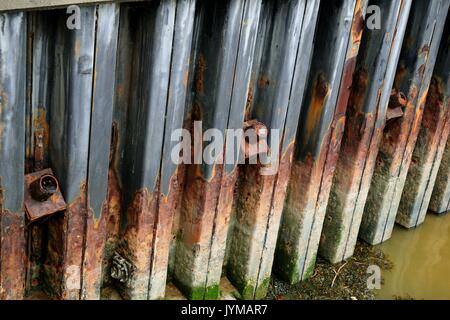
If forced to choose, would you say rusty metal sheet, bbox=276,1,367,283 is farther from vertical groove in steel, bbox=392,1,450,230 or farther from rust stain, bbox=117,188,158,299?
rust stain, bbox=117,188,158,299

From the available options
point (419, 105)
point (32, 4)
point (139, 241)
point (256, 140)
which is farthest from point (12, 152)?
point (419, 105)

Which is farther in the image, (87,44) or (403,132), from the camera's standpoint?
(403,132)

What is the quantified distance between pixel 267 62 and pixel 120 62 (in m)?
1.19

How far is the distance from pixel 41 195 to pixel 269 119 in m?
1.82

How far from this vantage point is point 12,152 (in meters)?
3.83

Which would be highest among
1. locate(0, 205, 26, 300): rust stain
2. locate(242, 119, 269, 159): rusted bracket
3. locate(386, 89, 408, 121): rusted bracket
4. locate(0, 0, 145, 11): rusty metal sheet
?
locate(0, 0, 145, 11): rusty metal sheet

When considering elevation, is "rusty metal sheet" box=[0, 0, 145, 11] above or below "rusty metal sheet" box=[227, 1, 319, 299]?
above

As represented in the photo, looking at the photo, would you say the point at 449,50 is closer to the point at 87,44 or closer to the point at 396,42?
the point at 396,42

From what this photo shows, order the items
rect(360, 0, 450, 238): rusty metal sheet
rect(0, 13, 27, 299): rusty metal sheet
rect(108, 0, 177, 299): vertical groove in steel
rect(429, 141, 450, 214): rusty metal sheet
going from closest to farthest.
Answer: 1. rect(0, 13, 27, 299): rusty metal sheet
2. rect(108, 0, 177, 299): vertical groove in steel
3. rect(360, 0, 450, 238): rusty metal sheet
4. rect(429, 141, 450, 214): rusty metal sheet

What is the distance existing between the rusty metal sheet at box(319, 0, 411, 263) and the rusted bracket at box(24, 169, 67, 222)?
2.82 m

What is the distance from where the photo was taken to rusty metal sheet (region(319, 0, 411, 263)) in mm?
5617

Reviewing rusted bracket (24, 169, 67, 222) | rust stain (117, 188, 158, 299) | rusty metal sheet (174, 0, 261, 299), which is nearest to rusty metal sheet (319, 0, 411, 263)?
rusty metal sheet (174, 0, 261, 299)
